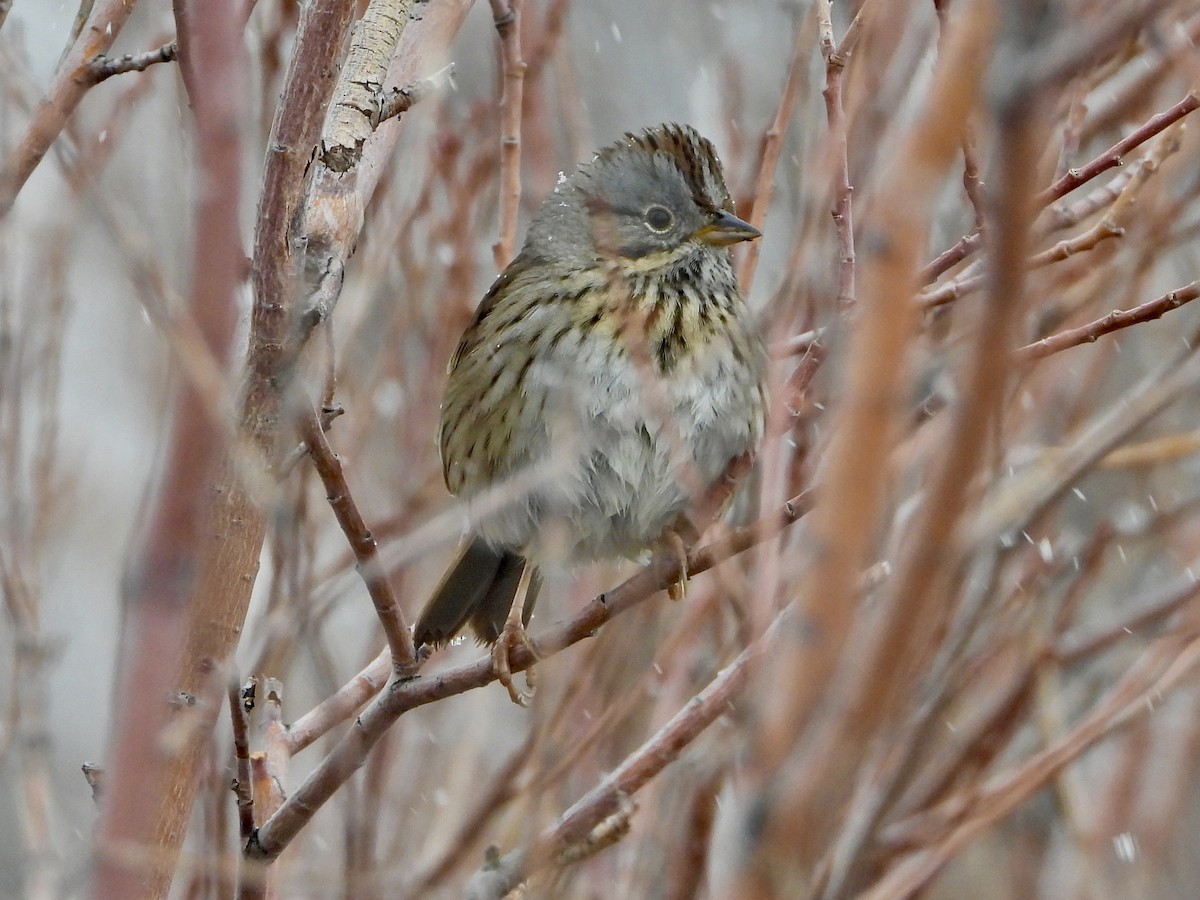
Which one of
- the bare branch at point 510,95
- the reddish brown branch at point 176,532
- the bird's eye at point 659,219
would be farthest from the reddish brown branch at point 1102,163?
the reddish brown branch at point 176,532

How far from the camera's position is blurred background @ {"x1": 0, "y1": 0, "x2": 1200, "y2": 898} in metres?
2.46

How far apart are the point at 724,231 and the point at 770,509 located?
1147 millimetres

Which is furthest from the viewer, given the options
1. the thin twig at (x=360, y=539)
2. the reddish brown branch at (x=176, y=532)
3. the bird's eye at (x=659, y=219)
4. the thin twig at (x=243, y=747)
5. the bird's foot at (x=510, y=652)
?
the bird's eye at (x=659, y=219)

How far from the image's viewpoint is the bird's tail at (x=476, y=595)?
3.57 metres

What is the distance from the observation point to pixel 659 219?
12.2ft

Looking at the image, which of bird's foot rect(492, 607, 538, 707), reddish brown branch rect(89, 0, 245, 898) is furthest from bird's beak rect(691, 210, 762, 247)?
reddish brown branch rect(89, 0, 245, 898)

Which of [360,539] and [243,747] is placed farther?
[243,747]

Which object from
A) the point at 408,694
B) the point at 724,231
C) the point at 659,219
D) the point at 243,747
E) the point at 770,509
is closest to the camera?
the point at 243,747

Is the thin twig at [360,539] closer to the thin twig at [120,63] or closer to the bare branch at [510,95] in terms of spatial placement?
the thin twig at [120,63]

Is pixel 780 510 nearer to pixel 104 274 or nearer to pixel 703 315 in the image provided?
pixel 703 315

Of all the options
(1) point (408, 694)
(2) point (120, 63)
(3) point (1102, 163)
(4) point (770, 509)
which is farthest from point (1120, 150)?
(2) point (120, 63)

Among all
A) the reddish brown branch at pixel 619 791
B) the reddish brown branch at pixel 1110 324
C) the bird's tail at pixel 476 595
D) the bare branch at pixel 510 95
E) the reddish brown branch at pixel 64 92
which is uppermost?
the reddish brown branch at pixel 64 92

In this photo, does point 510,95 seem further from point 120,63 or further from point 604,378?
point 120,63

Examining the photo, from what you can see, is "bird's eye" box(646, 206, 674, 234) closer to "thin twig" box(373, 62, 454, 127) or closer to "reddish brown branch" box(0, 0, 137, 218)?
"thin twig" box(373, 62, 454, 127)
